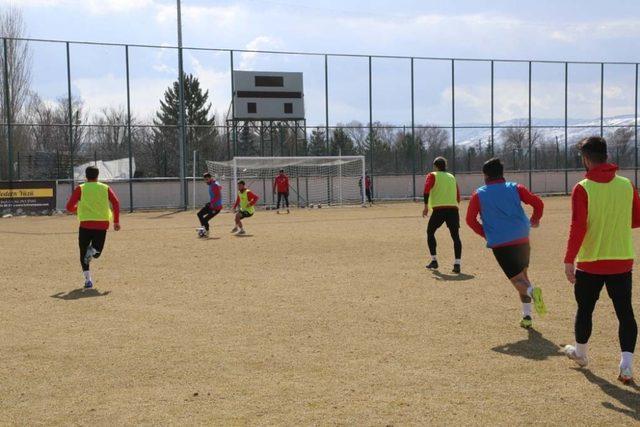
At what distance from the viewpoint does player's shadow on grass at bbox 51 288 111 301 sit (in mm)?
9430

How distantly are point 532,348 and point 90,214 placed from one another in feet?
21.4

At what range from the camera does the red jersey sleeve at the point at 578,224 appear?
515cm

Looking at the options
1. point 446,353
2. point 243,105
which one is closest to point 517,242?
point 446,353

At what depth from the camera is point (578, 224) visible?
5164 millimetres

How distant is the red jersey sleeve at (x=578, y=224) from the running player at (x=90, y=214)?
22.6 feet

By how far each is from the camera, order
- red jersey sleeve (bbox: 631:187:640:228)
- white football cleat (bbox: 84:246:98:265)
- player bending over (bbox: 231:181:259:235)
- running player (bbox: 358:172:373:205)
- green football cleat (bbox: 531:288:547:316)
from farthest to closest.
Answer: running player (bbox: 358:172:373:205) → player bending over (bbox: 231:181:259:235) → white football cleat (bbox: 84:246:98:265) → green football cleat (bbox: 531:288:547:316) → red jersey sleeve (bbox: 631:187:640:228)

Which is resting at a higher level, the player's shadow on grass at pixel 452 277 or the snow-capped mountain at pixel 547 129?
the snow-capped mountain at pixel 547 129

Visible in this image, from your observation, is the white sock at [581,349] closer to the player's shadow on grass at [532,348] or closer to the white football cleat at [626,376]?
the white football cleat at [626,376]

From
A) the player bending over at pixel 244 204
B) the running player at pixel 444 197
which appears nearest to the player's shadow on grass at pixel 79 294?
the running player at pixel 444 197

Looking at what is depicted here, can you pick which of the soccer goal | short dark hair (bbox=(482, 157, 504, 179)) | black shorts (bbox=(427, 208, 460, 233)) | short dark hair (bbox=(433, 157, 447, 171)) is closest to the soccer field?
black shorts (bbox=(427, 208, 460, 233))

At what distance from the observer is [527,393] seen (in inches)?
199

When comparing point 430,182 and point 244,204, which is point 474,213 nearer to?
point 430,182

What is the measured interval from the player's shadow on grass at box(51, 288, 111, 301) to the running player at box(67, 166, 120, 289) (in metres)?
0.32

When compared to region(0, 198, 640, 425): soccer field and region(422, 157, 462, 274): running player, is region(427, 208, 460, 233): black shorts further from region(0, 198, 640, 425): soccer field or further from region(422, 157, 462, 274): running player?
region(0, 198, 640, 425): soccer field
